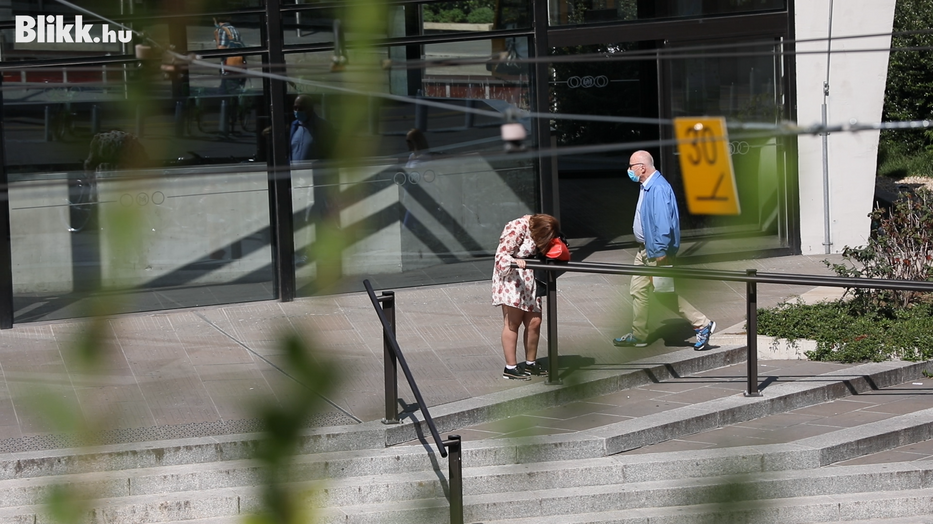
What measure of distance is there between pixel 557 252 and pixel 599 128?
17.6 ft

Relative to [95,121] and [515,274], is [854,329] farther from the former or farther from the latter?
[95,121]

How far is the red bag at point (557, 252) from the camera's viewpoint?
693 centimetres

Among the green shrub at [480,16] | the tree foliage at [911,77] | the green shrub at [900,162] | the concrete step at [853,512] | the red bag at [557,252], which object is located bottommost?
the concrete step at [853,512]

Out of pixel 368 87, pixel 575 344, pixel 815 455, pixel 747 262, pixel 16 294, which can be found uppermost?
pixel 368 87

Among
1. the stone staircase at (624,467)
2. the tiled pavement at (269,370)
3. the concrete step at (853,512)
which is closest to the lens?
the tiled pavement at (269,370)

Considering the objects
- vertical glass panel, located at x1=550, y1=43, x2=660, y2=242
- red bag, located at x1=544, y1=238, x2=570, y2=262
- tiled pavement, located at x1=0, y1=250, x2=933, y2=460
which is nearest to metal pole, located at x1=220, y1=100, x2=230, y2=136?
tiled pavement, located at x1=0, y1=250, x2=933, y2=460

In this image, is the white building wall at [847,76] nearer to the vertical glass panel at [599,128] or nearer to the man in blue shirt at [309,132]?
Answer: the vertical glass panel at [599,128]

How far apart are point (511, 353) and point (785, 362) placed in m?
1.98

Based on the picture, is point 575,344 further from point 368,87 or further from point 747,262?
point 368,87

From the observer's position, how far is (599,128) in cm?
1205

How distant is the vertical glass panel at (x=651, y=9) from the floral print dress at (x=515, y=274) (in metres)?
3.85

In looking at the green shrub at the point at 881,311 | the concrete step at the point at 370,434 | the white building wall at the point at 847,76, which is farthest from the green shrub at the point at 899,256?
the white building wall at the point at 847,76

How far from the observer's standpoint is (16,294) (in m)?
9.02

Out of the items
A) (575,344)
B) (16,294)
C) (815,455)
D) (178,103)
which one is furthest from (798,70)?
(178,103)
